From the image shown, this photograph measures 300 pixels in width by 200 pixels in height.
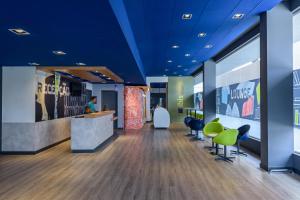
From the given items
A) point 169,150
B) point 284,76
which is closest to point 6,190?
point 169,150

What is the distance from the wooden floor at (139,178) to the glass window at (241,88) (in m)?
1.68

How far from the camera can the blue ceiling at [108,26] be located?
3.31 m

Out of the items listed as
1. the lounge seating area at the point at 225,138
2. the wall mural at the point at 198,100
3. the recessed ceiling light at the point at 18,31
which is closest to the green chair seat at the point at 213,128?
the lounge seating area at the point at 225,138

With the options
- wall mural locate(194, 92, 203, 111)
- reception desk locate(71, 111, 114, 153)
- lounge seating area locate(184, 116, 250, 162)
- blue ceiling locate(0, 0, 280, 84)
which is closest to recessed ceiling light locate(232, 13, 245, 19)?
blue ceiling locate(0, 0, 280, 84)

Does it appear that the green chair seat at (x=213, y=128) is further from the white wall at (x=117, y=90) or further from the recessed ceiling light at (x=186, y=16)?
the white wall at (x=117, y=90)

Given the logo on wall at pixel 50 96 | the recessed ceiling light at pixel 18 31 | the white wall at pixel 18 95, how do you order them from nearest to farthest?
the recessed ceiling light at pixel 18 31 < the white wall at pixel 18 95 < the logo on wall at pixel 50 96

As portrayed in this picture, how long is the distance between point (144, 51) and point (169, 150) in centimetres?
343

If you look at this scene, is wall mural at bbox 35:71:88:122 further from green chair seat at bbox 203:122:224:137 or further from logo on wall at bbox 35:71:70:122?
green chair seat at bbox 203:122:224:137

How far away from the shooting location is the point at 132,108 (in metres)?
13.5

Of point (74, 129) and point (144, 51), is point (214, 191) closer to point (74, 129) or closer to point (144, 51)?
point (74, 129)

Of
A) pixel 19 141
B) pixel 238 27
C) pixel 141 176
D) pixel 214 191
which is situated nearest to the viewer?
pixel 214 191

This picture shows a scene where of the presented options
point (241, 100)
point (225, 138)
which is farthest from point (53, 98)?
point (241, 100)

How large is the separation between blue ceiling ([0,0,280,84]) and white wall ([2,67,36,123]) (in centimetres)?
41

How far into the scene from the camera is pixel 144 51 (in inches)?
332
